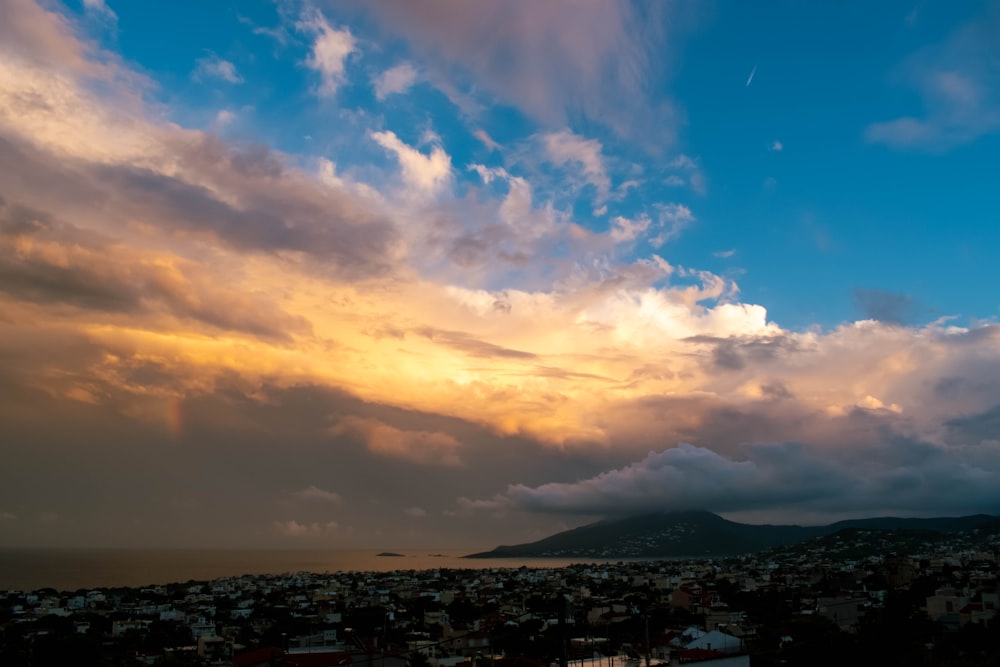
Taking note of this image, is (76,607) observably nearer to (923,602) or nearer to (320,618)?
(320,618)

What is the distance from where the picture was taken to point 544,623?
146 feet

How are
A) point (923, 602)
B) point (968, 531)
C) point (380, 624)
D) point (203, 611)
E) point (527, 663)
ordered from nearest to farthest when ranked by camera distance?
point (527, 663) < point (923, 602) < point (380, 624) < point (203, 611) < point (968, 531)

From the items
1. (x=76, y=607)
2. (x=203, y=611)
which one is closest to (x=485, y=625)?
(x=203, y=611)

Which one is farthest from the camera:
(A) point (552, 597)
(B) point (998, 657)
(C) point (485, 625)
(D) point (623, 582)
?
(D) point (623, 582)

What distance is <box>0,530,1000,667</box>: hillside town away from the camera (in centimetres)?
2672

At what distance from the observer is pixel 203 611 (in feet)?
181

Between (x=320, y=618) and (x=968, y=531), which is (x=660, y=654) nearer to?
(x=320, y=618)

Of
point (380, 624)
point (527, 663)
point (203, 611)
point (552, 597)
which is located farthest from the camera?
point (552, 597)

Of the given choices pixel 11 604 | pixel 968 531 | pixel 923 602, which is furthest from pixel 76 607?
pixel 968 531

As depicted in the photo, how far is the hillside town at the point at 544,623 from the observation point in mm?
26719

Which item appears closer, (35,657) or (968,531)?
(35,657)

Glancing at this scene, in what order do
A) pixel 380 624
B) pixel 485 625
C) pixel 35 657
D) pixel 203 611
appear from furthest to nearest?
pixel 203 611 → pixel 380 624 → pixel 485 625 → pixel 35 657

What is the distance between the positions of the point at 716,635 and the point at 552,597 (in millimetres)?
28343

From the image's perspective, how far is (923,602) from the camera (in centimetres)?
4078
